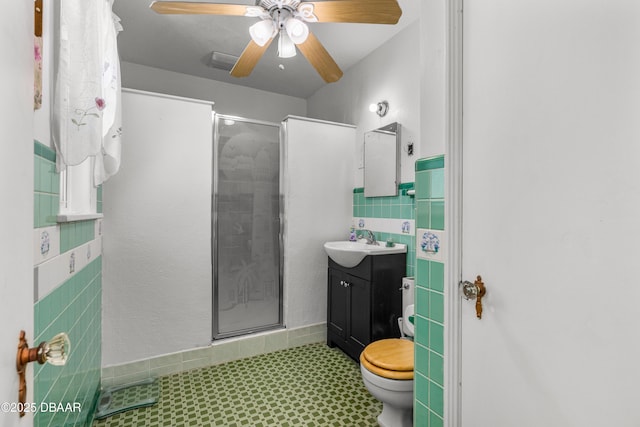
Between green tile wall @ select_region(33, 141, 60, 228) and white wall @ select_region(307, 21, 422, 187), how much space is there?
6.83ft

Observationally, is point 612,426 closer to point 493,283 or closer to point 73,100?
point 493,283

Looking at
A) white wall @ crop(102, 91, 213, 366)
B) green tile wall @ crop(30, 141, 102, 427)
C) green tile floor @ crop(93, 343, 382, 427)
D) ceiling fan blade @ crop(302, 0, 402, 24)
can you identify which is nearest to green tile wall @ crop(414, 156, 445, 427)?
green tile floor @ crop(93, 343, 382, 427)

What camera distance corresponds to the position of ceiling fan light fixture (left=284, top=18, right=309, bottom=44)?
66.3 inches

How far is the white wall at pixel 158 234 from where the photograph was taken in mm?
2059

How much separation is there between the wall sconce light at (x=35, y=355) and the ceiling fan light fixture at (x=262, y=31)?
1740 millimetres

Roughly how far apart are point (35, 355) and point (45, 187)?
0.63 m

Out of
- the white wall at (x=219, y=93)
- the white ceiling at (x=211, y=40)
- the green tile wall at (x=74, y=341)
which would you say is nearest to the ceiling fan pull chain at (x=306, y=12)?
the white ceiling at (x=211, y=40)

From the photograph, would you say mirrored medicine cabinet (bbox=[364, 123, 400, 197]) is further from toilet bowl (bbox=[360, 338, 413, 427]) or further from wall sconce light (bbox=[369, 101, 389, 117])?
toilet bowl (bbox=[360, 338, 413, 427])

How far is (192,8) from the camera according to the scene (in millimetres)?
1560

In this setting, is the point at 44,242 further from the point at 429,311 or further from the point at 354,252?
the point at 354,252

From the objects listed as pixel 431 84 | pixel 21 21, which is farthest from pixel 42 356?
pixel 431 84

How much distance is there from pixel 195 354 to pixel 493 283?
2.16 metres

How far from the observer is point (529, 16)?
2.89ft

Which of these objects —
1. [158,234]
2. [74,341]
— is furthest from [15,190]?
[158,234]
